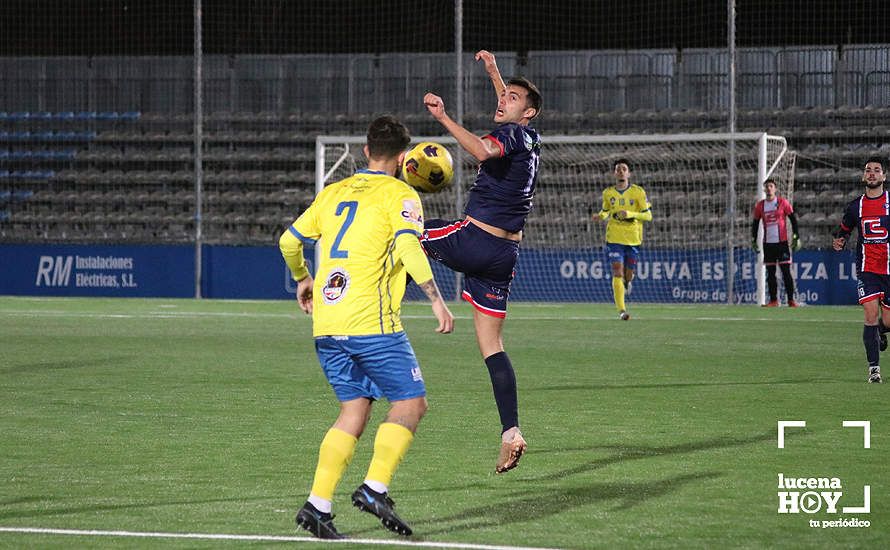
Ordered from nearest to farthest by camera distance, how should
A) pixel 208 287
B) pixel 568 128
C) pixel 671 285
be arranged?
pixel 671 285 < pixel 208 287 < pixel 568 128

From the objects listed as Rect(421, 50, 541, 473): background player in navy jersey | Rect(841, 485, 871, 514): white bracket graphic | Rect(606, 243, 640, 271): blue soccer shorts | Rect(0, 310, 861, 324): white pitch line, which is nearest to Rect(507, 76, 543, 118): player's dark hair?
Rect(421, 50, 541, 473): background player in navy jersey

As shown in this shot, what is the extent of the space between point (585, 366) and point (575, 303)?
501 inches

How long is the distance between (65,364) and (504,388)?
272 inches

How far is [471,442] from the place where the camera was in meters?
7.60

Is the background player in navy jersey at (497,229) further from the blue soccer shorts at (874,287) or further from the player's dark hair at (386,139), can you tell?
the blue soccer shorts at (874,287)

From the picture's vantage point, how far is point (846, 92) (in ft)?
90.4

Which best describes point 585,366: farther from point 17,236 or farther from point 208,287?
point 17,236

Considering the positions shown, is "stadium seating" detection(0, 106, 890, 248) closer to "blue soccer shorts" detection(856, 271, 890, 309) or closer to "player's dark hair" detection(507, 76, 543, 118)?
"blue soccer shorts" detection(856, 271, 890, 309)

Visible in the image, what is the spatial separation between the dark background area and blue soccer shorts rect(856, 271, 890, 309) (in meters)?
16.7

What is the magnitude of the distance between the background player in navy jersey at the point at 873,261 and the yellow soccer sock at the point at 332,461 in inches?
283

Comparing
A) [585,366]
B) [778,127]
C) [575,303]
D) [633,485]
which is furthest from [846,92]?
[633,485]

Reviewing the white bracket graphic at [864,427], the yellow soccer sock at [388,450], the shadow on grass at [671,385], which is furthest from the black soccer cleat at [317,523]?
the shadow on grass at [671,385]

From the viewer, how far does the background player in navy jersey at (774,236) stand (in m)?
22.2

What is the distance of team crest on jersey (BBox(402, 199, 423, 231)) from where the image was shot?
5090 millimetres
